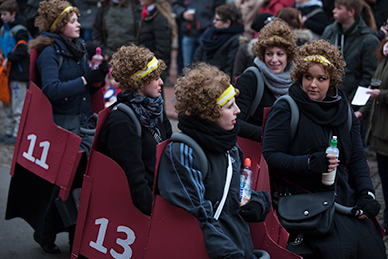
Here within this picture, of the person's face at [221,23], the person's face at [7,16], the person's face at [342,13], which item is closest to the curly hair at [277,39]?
the person's face at [342,13]

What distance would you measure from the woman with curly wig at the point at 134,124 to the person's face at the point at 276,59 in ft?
3.72

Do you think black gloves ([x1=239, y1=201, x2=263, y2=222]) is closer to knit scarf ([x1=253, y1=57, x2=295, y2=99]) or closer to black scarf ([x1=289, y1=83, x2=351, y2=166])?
black scarf ([x1=289, y1=83, x2=351, y2=166])

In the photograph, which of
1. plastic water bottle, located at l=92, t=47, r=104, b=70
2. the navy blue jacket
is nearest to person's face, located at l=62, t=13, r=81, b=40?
the navy blue jacket

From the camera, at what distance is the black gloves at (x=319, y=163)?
314cm

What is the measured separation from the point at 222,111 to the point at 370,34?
3879 millimetres

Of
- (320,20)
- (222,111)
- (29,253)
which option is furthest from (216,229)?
(320,20)

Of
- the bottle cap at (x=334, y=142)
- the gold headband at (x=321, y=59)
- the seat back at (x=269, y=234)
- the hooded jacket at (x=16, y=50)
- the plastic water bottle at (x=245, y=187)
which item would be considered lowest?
the hooded jacket at (x=16, y=50)

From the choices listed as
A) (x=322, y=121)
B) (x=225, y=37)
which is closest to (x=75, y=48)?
(x=322, y=121)

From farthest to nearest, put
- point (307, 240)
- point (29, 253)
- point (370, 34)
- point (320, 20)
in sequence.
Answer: point (320, 20), point (370, 34), point (29, 253), point (307, 240)

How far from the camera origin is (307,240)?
3.35 meters

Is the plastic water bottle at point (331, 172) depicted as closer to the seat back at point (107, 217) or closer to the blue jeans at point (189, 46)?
the seat back at point (107, 217)

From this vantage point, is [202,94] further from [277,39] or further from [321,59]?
[277,39]

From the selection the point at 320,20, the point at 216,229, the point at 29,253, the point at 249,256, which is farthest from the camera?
the point at 320,20

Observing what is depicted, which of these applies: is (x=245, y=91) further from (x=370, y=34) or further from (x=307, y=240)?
(x=370, y=34)
